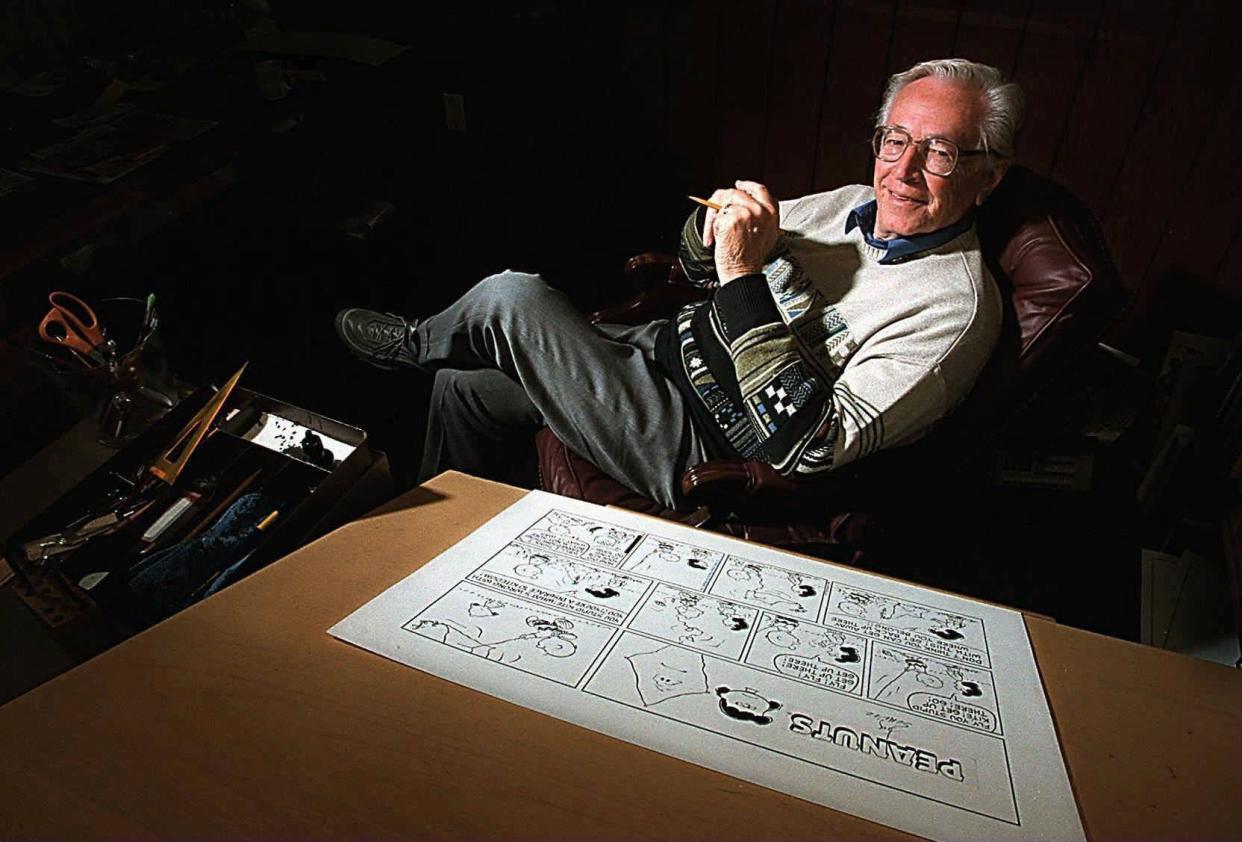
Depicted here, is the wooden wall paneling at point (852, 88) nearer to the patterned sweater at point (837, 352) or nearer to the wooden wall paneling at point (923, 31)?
the wooden wall paneling at point (923, 31)

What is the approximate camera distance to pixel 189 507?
3.65ft

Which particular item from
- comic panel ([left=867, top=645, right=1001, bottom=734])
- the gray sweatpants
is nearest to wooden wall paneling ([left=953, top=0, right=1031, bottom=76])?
the gray sweatpants

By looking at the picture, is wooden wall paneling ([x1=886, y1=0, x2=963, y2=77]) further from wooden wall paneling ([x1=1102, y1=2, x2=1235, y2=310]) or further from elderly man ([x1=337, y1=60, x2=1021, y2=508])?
elderly man ([x1=337, y1=60, x2=1021, y2=508])

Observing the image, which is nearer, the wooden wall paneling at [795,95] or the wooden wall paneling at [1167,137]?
the wooden wall paneling at [1167,137]

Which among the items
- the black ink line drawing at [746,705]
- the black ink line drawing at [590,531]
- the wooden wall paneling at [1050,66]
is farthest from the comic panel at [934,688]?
the wooden wall paneling at [1050,66]

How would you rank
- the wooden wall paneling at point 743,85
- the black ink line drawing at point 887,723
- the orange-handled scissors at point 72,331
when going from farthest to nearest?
1. the wooden wall paneling at point 743,85
2. the orange-handled scissors at point 72,331
3. the black ink line drawing at point 887,723

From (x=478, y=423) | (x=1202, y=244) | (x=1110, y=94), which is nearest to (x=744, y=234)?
(x=478, y=423)

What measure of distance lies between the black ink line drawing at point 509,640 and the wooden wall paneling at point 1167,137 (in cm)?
209

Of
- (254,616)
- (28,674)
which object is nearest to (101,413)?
(28,674)

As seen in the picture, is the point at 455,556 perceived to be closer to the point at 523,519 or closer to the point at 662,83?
the point at 523,519

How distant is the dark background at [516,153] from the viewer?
6.15ft

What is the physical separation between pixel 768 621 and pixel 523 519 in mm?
330

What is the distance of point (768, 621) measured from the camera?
821 mm

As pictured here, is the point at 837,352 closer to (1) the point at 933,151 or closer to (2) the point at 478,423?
(1) the point at 933,151
